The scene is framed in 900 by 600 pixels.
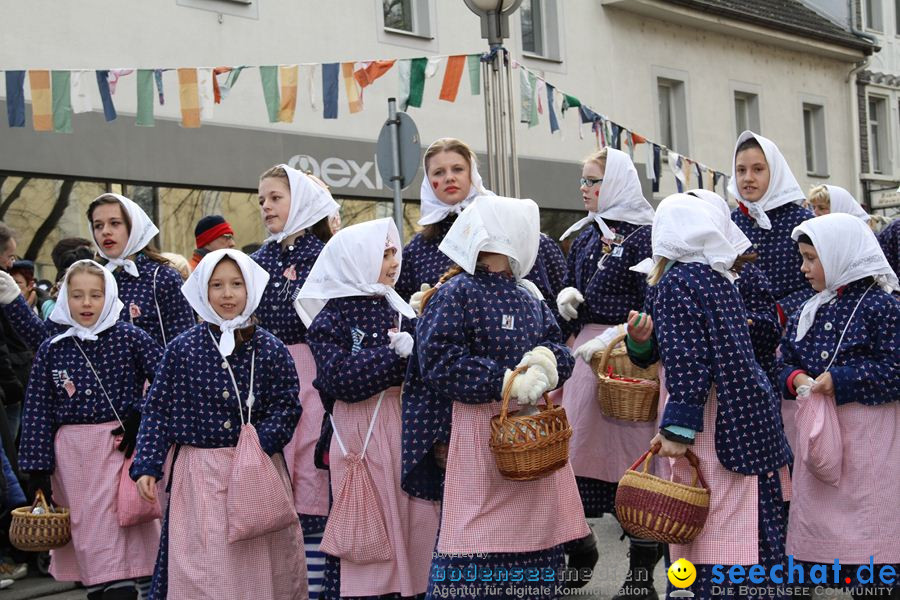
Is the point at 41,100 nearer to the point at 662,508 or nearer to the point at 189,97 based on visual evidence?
the point at 189,97

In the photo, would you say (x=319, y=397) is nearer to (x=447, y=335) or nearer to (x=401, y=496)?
(x=401, y=496)

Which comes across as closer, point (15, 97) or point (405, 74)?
point (15, 97)

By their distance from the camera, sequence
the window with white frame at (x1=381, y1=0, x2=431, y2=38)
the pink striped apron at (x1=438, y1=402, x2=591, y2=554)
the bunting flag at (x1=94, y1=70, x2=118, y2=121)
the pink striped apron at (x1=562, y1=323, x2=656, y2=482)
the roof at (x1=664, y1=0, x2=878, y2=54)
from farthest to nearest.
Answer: the roof at (x1=664, y1=0, x2=878, y2=54)
the window with white frame at (x1=381, y1=0, x2=431, y2=38)
the bunting flag at (x1=94, y1=70, x2=118, y2=121)
the pink striped apron at (x1=562, y1=323, x2=656, y2=482)
the pink striped apron at (x1=438, y1=402, x2=591, y2=554)

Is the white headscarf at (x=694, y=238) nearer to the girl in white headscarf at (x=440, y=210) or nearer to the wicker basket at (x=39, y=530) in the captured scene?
the girl in white headscarf at (x=440, y=210)

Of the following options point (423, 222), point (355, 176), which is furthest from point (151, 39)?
point (423, 222)

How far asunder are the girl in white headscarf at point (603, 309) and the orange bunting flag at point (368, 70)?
566 cm

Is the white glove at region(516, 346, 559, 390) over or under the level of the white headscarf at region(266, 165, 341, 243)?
under

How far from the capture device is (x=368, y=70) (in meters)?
12.3

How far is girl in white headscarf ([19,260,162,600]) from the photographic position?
6148mm

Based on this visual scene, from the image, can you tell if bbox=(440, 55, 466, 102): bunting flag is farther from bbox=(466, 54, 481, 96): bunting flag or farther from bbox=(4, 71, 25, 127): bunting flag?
bbox=(4, 71, 25, 127): bunting flag

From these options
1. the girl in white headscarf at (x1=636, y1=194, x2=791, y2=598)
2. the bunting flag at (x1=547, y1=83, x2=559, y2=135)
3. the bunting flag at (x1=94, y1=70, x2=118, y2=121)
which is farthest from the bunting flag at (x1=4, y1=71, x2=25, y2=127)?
the girl in white headscarf at (x1=636, y1=194, x2=791, y2=598)

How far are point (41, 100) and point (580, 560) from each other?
6.91m

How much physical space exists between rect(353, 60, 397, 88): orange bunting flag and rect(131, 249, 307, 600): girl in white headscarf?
6.72 meters

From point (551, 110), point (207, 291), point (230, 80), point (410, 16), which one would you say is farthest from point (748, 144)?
point (410, 16)
